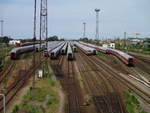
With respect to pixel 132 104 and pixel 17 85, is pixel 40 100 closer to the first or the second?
pixel 17 85

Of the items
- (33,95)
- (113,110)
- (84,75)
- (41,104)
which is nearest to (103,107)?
(113,110)

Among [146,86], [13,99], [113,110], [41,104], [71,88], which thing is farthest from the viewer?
[146,86]

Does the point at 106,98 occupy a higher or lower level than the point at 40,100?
higher

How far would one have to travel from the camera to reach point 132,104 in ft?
68.3

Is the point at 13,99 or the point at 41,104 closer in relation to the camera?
the point at 41,104

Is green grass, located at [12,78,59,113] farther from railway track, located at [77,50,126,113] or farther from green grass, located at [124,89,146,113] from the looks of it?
green grass, located at [124,89,146,113]

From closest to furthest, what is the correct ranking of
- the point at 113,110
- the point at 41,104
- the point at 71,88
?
the point at 113,110
the point at 41,104
the point at 71,88

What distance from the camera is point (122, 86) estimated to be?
27672 mm

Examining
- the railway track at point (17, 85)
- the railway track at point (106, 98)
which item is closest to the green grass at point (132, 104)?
the railway track at point (106, 98)

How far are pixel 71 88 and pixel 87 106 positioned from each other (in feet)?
21.0

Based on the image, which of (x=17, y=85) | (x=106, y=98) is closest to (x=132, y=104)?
(x=106, y=98)

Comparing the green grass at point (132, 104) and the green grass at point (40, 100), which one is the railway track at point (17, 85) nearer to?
the green grass at point (40, 100)

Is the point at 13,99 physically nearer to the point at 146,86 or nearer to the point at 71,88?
the point at 71,88

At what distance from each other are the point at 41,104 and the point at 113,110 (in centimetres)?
656
